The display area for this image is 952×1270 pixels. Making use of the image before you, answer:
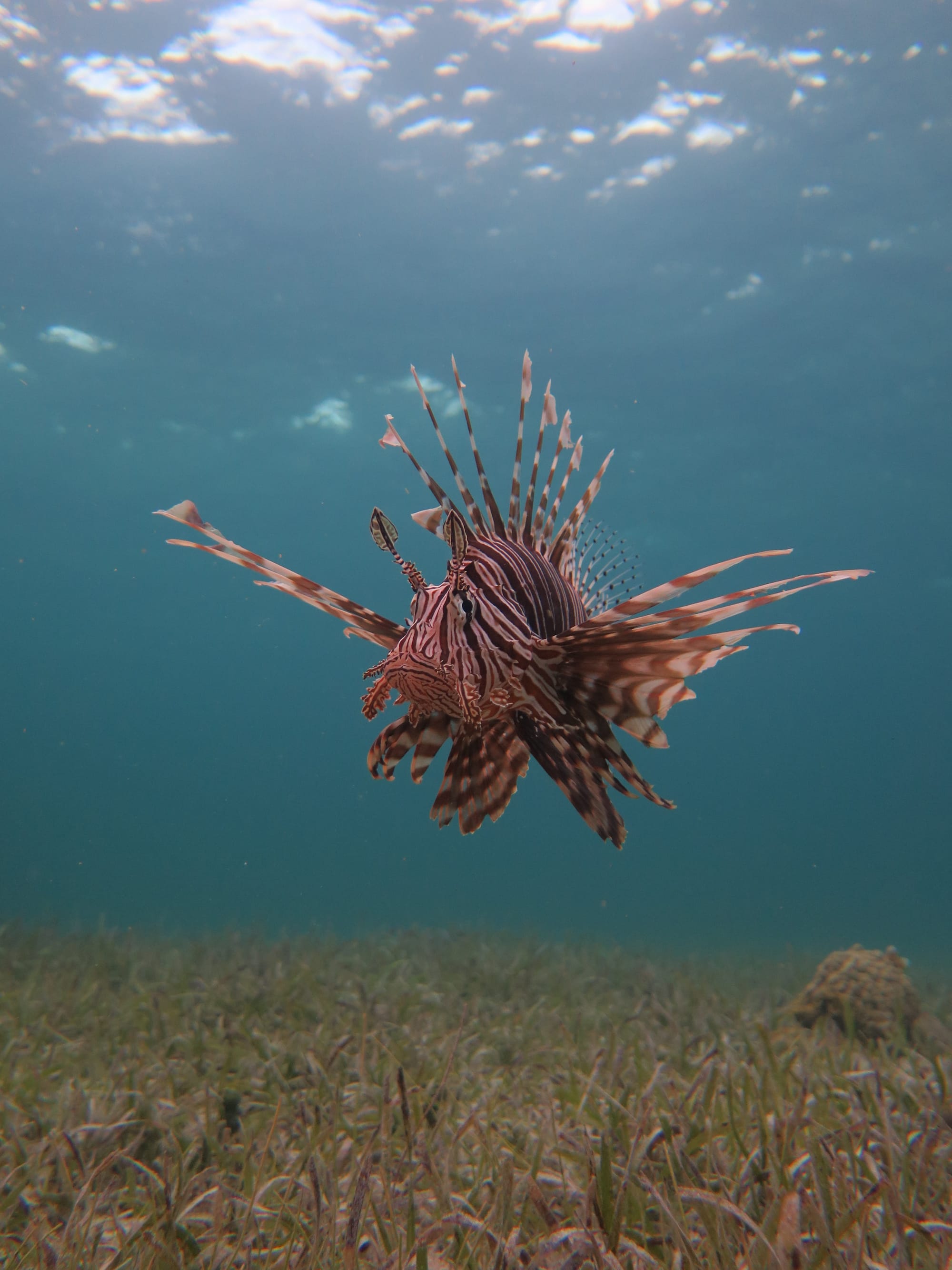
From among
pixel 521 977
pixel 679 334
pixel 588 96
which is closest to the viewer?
pixel 521 977

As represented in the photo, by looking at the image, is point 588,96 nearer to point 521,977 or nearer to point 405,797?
point 521,977

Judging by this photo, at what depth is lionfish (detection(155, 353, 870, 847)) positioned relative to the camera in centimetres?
210

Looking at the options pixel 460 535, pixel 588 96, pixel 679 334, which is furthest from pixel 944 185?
pixel 460 535

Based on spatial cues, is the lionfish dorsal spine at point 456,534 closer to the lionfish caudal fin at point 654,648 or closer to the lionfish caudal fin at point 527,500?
the lionfish caudal fin at point 654,648

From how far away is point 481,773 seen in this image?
265 cm

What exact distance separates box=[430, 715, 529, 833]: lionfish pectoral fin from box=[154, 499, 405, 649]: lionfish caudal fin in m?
0.48

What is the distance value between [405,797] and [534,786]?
18.1m

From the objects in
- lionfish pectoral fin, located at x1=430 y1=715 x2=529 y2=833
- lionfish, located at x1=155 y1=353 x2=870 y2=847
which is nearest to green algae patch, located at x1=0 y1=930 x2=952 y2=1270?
lionfish pectoral fin, located at x1=430 y1=715 x2=529 y2=833

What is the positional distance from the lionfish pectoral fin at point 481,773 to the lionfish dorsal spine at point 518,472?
0.79 m

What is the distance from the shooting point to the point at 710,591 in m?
36.5

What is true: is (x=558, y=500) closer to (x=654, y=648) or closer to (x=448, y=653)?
(x=654, y=648)

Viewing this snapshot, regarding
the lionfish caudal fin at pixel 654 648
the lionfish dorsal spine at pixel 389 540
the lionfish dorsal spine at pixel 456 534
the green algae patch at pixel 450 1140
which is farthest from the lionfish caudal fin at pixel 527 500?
the green algae patch at pixel 450 1140

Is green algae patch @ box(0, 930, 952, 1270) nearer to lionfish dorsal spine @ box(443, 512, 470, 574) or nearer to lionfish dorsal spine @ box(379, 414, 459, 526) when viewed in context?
lionfish dorsal spine @ box(443, 512, 470, 574)

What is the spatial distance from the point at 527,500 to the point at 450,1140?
2.66 m
